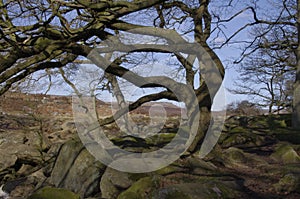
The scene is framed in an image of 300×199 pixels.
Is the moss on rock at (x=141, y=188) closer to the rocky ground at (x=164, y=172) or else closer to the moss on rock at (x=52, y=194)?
the rocky ground at (x=164, y=172)

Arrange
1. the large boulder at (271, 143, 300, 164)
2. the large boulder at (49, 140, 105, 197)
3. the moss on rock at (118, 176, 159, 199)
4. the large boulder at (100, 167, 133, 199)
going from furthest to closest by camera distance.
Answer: the large boulder at (271, 143, 300, 164) → the large boulder at (49, 140, 105, 197) → the large boulder at (100, 167, 133, 199) → the moss on rock at (118, 176, 159, 199)

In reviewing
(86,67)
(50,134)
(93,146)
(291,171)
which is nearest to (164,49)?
(93,146)

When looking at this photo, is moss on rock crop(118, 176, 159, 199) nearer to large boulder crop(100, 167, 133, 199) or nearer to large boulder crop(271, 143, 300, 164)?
large boulder crop(100, 167, 133, 199)

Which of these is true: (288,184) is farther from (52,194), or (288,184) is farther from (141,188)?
(52,194)

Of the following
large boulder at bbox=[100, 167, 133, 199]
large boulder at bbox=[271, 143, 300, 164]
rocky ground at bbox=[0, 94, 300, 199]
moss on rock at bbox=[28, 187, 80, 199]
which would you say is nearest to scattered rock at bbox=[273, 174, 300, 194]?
rocky ground at bbox=[0, 94, 300, 199]

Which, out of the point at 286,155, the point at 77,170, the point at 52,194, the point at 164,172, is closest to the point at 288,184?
the point at 164,172

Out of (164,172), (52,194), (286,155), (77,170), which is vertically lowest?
(52,194)

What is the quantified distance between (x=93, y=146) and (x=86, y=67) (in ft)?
17.7

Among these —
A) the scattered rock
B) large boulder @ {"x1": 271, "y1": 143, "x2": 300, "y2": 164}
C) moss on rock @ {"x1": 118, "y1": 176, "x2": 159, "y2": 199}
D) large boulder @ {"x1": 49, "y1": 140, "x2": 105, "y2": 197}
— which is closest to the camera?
the scattered rock

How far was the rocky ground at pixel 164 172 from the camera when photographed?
5.46 m

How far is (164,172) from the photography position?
6.50 meters

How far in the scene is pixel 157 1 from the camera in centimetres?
636

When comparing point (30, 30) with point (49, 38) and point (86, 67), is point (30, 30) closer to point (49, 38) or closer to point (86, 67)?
point (49, 38)

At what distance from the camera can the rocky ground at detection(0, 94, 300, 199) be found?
5465 millimetres
